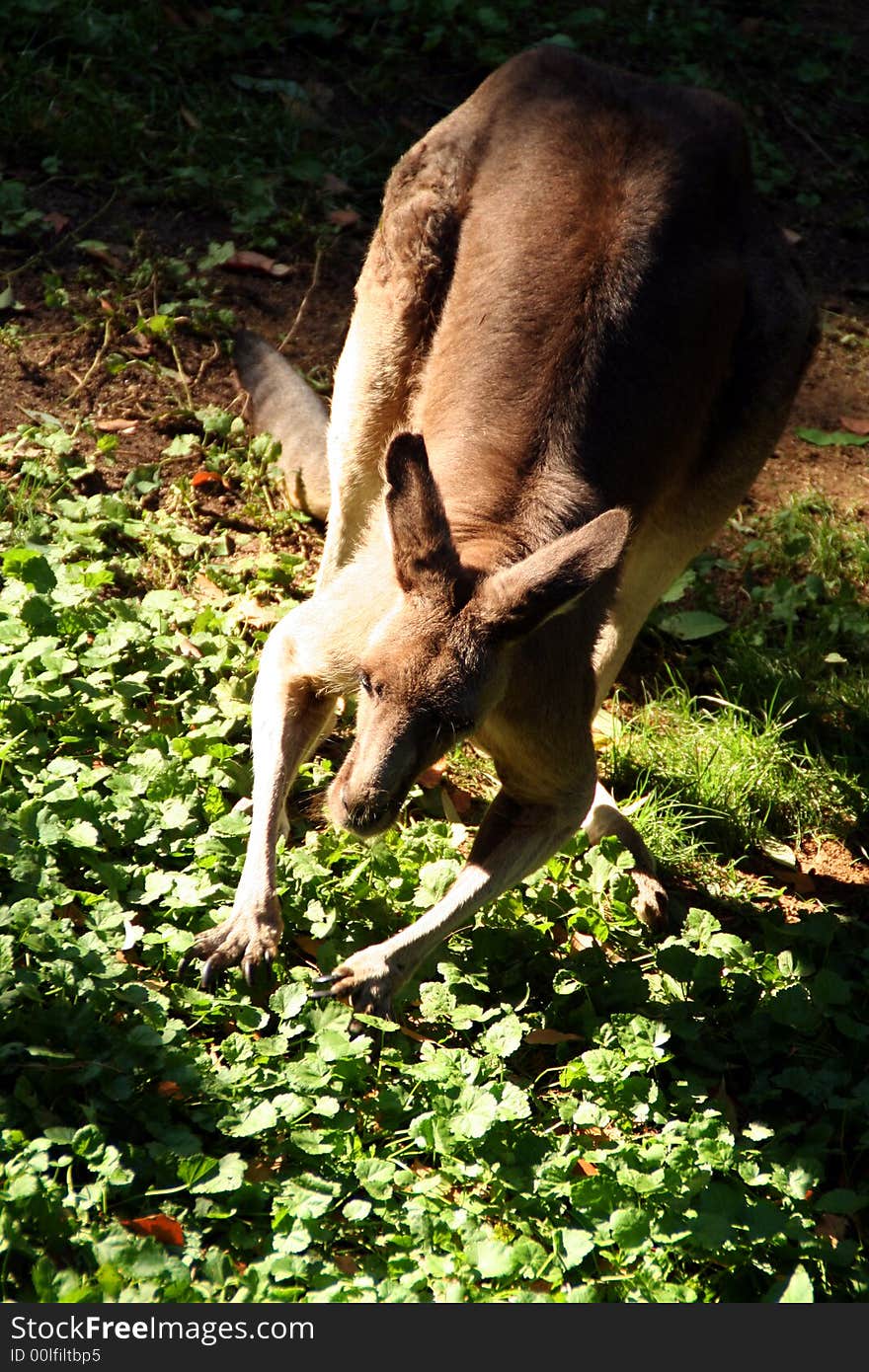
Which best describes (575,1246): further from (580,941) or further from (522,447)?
(522,447)

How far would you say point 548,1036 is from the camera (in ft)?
11.8

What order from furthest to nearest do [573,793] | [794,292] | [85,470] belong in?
Answer: 1. [85,470]
2. [794,292]
3. [573,793]

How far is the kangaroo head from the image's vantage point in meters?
3.25

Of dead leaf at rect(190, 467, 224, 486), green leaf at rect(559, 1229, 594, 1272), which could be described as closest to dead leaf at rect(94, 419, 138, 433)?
dead leaf at rect(190, 467, 224, 486)

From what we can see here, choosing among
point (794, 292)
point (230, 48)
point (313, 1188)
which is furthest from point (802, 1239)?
point (230, 48)

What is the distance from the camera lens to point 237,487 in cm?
529

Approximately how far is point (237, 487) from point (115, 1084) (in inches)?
112

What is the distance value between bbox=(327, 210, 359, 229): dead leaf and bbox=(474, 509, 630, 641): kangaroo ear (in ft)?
11.9

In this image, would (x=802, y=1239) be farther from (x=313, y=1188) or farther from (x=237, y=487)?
(x=237, y=487)

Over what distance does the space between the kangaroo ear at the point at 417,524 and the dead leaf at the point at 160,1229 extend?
1.50 meters

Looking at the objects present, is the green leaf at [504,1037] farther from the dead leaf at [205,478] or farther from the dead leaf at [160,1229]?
the dead leaf at [205,478]

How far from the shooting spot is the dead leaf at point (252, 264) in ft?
20.0

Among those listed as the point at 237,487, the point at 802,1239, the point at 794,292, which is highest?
the point at 794,292

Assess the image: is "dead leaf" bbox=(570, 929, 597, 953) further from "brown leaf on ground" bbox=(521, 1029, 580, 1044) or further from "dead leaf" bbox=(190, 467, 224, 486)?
"dead leaf" bbox=(190, 467, 224, 486)
